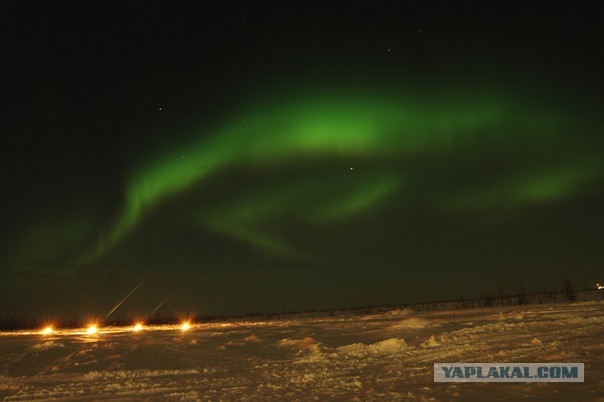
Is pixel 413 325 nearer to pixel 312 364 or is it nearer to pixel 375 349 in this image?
pixel 375 349

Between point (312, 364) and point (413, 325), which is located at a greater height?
point (413, 325)

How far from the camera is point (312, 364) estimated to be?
11914 mm

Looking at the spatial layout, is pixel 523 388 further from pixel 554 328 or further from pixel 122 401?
pixel 554 328

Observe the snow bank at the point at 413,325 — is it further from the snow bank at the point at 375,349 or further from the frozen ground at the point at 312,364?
the snow bank at the point at 375,349

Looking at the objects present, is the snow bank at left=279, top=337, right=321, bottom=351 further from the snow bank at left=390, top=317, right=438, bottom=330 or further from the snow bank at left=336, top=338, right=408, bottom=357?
the snow bank at left=390, top=317, right=438, bottom=330

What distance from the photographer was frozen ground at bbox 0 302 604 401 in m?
8.27

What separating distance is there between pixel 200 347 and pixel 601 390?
12153 millimetres

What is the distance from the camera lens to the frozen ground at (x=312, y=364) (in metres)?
8.27

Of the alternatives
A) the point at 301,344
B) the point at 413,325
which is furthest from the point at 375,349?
the point at 413,325

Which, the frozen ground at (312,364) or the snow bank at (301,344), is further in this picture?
the snow bank at (301,344)

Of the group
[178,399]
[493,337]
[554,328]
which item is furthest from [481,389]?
[554,328]

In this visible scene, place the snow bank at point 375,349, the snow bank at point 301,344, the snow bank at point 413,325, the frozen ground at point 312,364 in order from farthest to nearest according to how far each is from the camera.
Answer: the snow bank at point 413,325, the snow bank at point 301,344, the snow bank at point 375,349, the frozen ground at point 312,364

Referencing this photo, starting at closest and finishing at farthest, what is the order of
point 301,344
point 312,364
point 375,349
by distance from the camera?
point 312,364 → point 375,349 → point 301,344

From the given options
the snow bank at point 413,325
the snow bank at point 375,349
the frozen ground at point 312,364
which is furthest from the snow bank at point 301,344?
the snow bank at point 413,325
